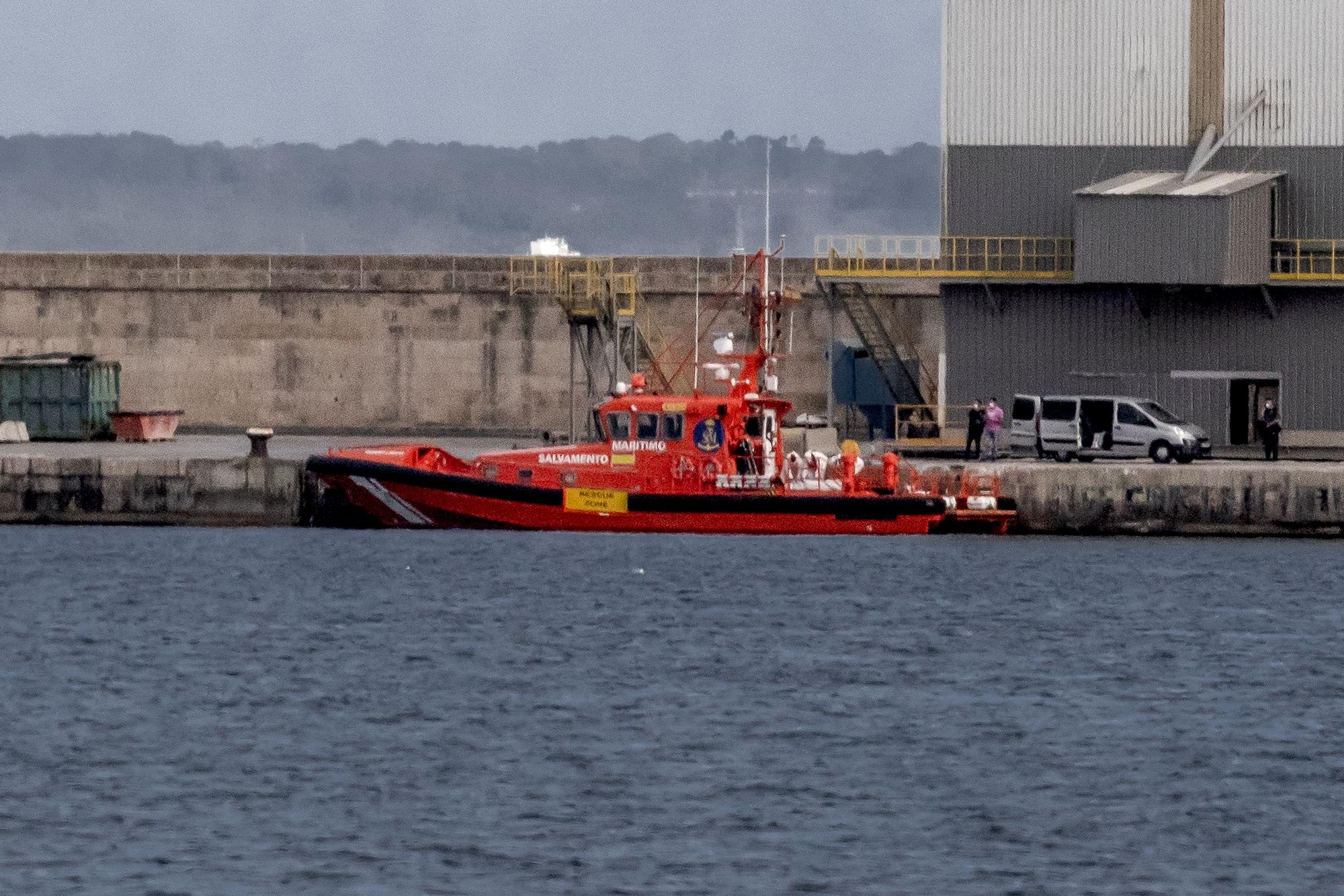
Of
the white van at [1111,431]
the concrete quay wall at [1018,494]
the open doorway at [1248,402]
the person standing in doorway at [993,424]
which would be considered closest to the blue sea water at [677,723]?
the concrete quay wall at [1018,494]

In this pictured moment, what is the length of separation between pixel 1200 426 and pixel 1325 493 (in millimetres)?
6556

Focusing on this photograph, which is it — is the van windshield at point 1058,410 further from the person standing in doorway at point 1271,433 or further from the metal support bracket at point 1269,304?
the metal support bracket at point 1269,304

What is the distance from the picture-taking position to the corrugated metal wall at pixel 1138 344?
49.8 metres

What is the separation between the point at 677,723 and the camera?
1113 inches

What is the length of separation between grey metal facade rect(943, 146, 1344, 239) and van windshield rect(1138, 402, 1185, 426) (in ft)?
14.8

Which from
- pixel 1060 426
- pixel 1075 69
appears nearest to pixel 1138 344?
pixel 1060 426

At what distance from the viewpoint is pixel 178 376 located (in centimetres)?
5778

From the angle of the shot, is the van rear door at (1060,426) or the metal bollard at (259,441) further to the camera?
the van rear door at (1060,426)

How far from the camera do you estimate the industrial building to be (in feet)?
163

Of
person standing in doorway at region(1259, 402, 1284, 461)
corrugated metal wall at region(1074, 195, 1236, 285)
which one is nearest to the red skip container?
corrugated metal wall at region(1074, 195, 1236, 285)

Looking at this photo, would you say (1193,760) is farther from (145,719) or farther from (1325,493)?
(1325,493)

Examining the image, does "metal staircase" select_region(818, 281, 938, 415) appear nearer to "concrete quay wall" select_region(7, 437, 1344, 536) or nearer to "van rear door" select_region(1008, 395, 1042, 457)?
"van rear door" select_region(1008, 395, 1042, 457)

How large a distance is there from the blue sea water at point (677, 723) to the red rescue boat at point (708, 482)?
95 centimetres

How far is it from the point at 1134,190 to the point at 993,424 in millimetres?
5964
